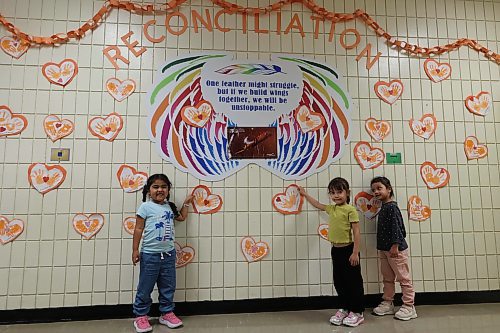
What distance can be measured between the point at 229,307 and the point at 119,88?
1.77m

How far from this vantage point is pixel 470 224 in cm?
271

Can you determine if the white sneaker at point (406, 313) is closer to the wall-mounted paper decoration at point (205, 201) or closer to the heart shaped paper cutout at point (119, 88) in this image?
the wall-mounted paper decoration at point (205, 201)

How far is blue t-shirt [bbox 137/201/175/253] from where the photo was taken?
224 cm

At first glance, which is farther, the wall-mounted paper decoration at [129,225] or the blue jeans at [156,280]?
the wall-mounted paper decoration at [129,225]

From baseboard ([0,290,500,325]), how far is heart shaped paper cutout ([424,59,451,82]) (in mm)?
1695

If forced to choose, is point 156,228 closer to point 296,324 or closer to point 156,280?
point 156,280

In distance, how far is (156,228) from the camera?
225 cm

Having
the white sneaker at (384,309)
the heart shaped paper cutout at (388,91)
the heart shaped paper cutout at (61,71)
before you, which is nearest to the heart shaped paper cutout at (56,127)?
the heart shaped paper cutout at (61,71)

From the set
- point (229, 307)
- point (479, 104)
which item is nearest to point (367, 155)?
point (479, 104)

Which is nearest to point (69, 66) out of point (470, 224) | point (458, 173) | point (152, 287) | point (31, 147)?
point (31, 147)

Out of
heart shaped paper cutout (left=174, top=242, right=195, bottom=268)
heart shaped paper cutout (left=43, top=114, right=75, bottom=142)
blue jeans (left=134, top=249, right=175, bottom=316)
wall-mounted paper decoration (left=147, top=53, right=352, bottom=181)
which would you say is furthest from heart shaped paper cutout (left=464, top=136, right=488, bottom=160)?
heart shaped paper cutout (left=43, top=114, right=75, bottom=142)

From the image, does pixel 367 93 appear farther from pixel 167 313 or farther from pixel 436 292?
pixel 167 313

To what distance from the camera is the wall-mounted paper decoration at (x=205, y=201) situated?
98.1 inches

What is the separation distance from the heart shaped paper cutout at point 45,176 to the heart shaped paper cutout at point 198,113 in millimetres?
940
